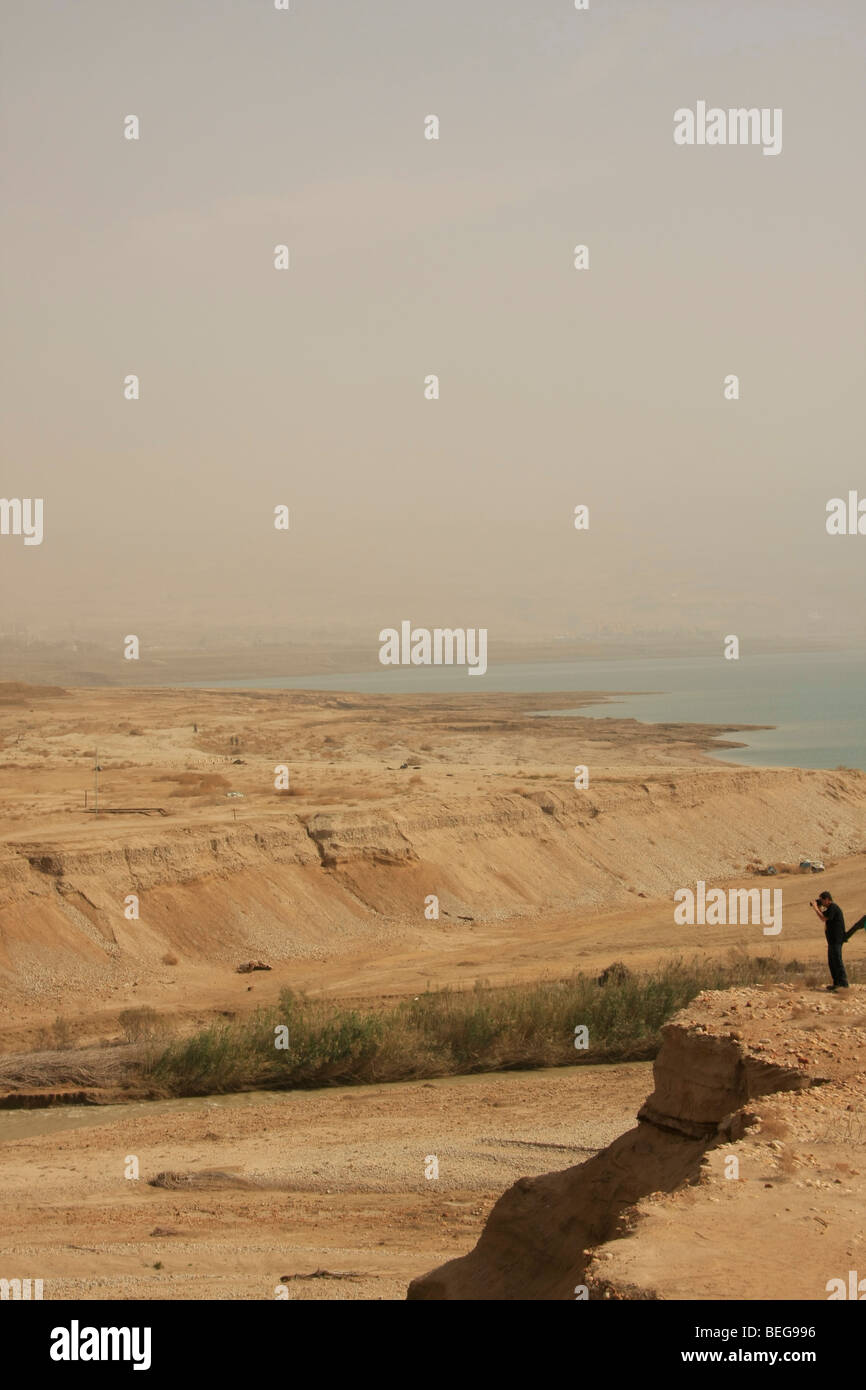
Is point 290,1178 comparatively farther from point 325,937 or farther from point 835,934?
point 325,937

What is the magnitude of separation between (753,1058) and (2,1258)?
8791mm

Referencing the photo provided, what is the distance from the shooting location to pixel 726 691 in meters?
133

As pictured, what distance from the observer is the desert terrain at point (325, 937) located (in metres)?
14.6

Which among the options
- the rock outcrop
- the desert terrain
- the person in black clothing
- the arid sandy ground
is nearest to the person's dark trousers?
the person in black clothing

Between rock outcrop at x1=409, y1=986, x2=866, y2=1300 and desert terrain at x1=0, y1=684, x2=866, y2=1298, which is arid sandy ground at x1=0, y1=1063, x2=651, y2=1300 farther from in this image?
rock outcrop at x1=409, y1=986, x2=866, y2=1300

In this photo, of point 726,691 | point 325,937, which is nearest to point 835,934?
point 325,937

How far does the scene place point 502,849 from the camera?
38.4m

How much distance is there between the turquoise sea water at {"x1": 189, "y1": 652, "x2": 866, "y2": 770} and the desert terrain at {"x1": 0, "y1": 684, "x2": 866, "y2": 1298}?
13.7 meters

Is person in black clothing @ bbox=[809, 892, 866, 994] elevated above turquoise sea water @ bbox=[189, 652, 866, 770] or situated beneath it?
situated beneath

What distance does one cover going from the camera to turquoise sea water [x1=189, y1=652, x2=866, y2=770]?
246ft
